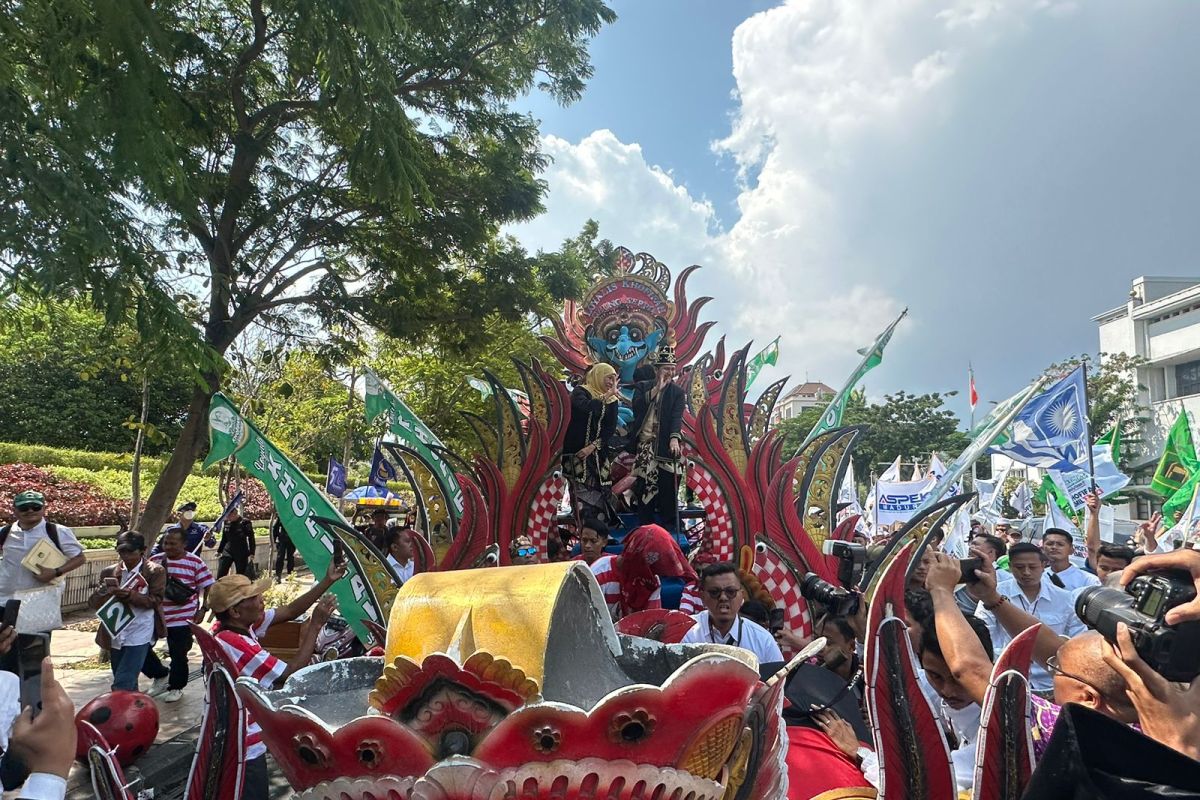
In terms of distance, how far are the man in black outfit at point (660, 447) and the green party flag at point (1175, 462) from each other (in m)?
Answer: 8.87

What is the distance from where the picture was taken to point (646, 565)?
13.5 feet

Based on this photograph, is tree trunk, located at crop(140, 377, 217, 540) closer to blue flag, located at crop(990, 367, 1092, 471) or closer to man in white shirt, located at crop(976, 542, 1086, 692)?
man in white shirt, located at crop(976, 542, 1086, 692)

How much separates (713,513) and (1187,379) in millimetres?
36752

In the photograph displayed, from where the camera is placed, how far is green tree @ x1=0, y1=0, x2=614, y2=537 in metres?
3.79

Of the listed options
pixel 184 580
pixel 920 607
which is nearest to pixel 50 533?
pixel 184 580

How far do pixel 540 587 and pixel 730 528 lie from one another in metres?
3.96

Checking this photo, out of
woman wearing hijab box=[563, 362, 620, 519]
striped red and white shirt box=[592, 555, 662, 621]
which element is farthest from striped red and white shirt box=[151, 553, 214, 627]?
striped red and white shirt box=[592, 555, 662, 621]

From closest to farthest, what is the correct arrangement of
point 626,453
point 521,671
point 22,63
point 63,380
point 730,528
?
1. point 521,671
2. point 22,63
3. point 730,528
4. point 626,453
5. point 63,380

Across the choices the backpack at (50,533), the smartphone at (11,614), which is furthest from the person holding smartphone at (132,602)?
the smartphone at (11,614)

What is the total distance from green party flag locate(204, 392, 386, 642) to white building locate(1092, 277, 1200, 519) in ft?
112

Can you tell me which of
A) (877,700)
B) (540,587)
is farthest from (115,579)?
(877,700)

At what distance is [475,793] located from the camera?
1.60 m

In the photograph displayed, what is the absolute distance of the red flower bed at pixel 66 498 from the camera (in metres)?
13.4

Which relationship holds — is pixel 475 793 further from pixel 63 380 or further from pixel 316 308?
pixel 63 380
